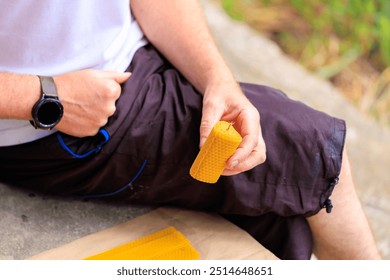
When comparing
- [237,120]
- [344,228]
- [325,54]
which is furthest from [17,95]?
[325,54]

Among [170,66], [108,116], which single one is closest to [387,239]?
[170,66]

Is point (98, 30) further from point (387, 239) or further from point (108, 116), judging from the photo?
point (387, 239)

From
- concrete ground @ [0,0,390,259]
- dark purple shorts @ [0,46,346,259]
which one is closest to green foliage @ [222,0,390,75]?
concrete ground @ [0,0,390,259]

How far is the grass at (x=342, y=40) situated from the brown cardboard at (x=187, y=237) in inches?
57.8

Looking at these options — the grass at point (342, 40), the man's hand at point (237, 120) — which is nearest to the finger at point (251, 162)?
the man's hand at point (237, 120)

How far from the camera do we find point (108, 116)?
1.33 m

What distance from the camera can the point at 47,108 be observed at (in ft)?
4.20

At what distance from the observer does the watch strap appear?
50.1 inches

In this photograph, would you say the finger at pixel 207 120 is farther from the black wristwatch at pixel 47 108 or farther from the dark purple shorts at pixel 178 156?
the black wristwatch at pixel 47 108

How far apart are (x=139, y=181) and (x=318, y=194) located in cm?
34

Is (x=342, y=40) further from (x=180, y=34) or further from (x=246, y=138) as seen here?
(x=246, y=138)

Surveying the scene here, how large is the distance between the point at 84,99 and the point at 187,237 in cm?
33

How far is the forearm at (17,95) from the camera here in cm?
125

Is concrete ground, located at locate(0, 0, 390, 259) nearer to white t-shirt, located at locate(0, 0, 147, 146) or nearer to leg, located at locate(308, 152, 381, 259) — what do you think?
white t-shirt, located at locate(0, 0, 147, 146)
